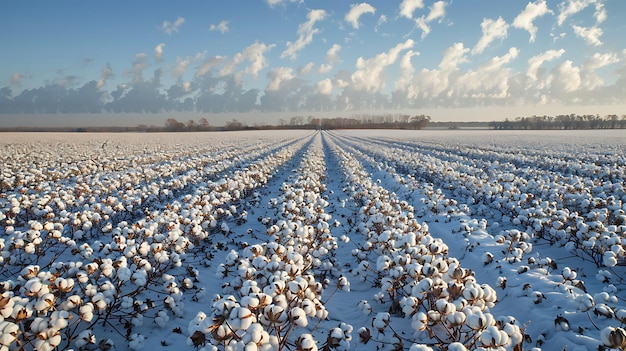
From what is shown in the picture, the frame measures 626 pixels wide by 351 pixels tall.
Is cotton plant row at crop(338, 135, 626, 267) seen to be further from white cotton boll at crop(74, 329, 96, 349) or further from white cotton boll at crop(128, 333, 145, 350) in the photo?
white cotton boll at crop(74, 329, 96, 349)

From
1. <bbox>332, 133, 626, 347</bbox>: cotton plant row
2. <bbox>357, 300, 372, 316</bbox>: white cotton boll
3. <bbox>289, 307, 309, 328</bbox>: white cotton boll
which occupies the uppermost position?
<bbox>289, 307, 309, 328</bbox>: white cotton boll

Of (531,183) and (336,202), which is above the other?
(531,183)

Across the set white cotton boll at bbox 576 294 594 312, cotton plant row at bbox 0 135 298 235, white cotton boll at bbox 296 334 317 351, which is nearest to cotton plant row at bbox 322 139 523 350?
white cotton boll at bbox 296 334 317 351

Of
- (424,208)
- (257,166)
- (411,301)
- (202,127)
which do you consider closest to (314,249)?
(411,301)

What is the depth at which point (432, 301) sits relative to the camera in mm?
4461

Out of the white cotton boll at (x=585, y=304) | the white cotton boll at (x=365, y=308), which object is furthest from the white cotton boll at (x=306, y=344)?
the white cotton boll at (x=585, y=304)

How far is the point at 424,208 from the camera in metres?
10.5

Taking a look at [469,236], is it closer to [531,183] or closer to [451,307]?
[451,307]

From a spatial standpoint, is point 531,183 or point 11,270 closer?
point 11,270

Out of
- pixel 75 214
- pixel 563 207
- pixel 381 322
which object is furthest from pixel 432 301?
pixel 563 207

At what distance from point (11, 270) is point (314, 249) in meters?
5.70

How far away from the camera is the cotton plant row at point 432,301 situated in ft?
10.6

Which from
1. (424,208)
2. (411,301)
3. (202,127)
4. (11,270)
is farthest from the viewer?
(202,127)

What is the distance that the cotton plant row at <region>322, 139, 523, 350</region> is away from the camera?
3242 millimetres
